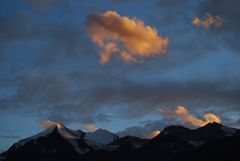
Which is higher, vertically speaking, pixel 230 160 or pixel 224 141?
pixel 224 141

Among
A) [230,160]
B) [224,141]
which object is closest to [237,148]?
[230,160]

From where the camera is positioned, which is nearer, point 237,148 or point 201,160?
point 237,148

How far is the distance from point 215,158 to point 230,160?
14.3 meters

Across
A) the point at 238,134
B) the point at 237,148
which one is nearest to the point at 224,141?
the point at 238,134

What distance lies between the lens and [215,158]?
189 meters

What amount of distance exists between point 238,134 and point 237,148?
21075 millimetres

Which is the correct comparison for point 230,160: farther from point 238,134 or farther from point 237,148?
point 238,134

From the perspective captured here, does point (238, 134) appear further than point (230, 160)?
Yes

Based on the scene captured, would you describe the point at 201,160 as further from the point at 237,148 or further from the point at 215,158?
the point at 237,148

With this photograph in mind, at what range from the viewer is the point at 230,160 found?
175250mm

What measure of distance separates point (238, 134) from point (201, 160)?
2090 cm

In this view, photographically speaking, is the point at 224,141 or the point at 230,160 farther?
the point at 224,141

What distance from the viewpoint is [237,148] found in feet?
589

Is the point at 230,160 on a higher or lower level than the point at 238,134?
lower
